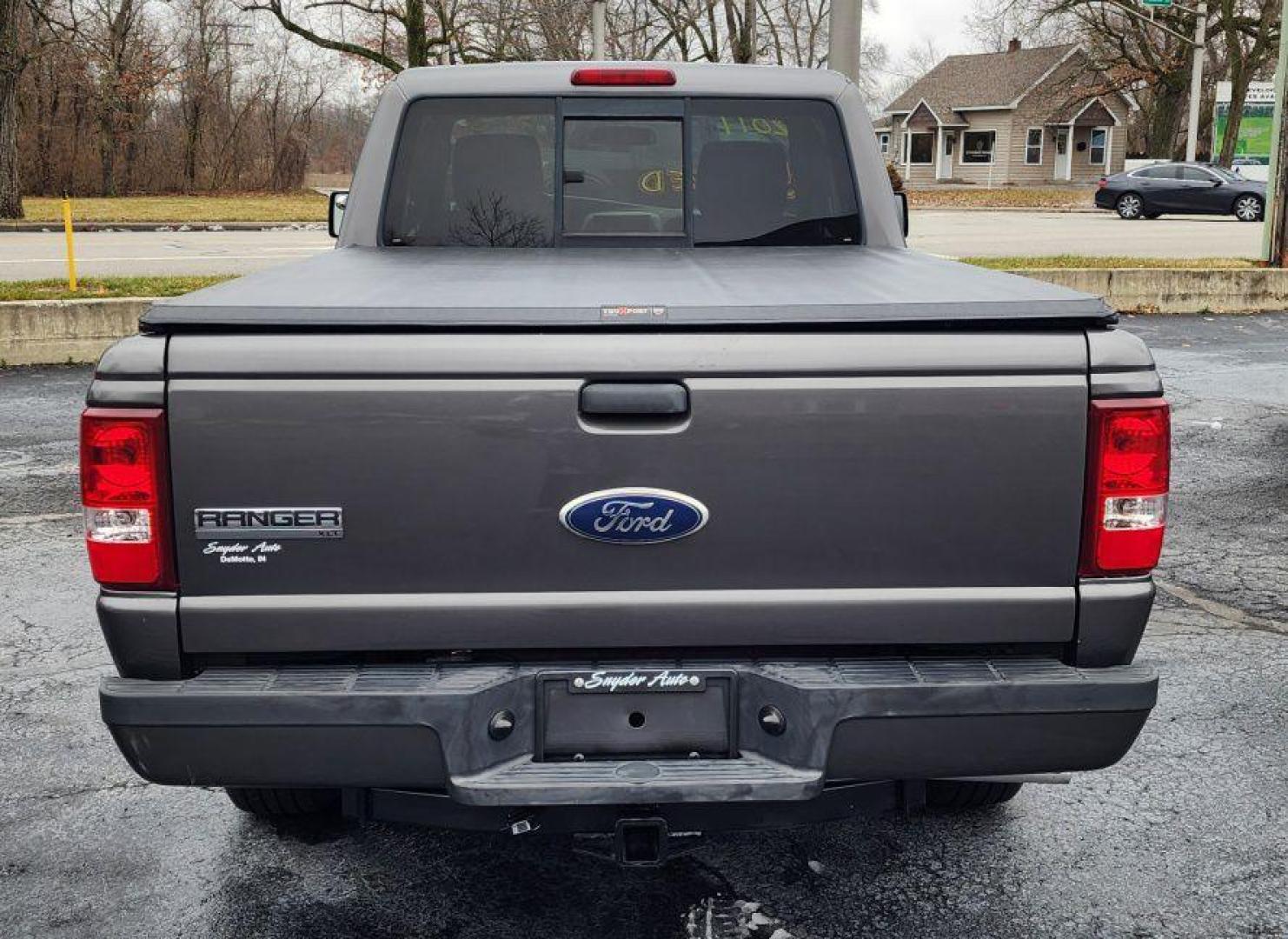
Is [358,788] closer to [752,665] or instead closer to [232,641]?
[232,641]

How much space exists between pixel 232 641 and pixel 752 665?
3.41 ft

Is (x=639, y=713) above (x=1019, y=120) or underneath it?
underneath

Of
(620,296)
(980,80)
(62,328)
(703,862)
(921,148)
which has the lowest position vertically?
(703,862)

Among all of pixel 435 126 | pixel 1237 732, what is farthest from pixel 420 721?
pixel 1237 732

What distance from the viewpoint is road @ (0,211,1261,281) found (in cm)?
1819

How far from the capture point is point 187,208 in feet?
113

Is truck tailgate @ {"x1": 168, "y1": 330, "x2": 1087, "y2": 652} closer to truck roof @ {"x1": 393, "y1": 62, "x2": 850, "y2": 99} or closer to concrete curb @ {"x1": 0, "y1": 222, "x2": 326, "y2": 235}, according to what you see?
truck roof @ {"x1": 393, "y1": 62, "x2": 850, "y2": 99}

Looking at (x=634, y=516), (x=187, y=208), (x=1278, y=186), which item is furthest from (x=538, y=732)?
(x=187, y=208)

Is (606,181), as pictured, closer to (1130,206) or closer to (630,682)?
(630,682)

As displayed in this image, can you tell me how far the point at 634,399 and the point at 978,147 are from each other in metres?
71.8

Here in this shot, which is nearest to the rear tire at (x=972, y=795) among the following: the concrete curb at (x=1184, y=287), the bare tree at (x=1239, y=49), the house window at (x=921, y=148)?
the concrete curb at (x=1184, y=287)

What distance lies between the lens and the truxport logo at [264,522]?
8.52 feet

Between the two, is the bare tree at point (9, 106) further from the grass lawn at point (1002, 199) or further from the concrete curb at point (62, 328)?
the grass lawn at point (1002, 199)

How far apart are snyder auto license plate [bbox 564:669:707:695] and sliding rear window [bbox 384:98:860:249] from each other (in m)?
2.13
